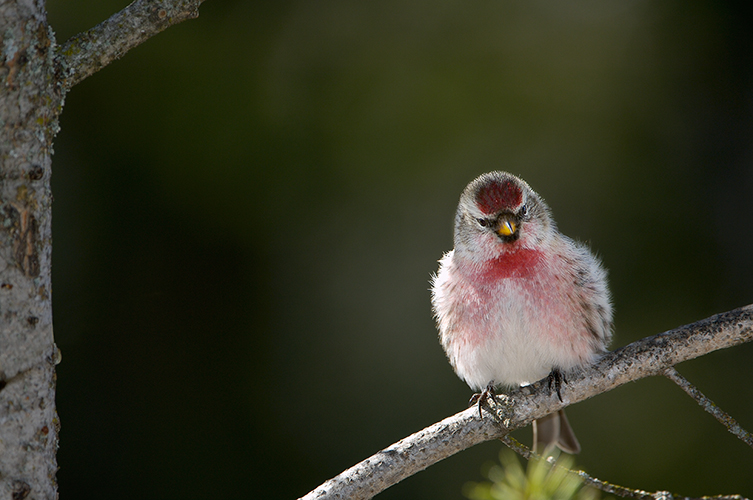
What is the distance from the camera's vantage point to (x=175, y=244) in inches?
121

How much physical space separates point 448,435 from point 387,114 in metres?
1.98

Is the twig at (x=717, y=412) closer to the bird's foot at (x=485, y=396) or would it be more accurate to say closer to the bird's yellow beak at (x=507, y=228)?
the bird's foot at (x=485, y=396)

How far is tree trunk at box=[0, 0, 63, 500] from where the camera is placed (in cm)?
120

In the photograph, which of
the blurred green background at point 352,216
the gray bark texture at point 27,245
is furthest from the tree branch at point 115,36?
the blurred green background at point 352,216

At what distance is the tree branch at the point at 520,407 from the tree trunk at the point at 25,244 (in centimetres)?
60

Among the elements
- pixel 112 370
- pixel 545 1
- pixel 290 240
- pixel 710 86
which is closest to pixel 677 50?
pixel 710 86

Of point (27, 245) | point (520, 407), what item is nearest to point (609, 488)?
point (520, 407)

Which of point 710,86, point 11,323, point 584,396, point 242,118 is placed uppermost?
point 242,118

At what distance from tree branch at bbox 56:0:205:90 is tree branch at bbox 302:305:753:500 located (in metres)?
1.03

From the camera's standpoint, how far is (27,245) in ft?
3.99

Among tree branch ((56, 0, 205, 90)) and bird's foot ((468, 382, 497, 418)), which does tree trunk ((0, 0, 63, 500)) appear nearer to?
tree branch ((56, 0, 205, 90))

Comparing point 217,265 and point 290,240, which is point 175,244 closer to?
point 217,265

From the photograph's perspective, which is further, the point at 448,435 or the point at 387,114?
the point at 387,114

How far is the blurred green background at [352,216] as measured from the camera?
2.98m
